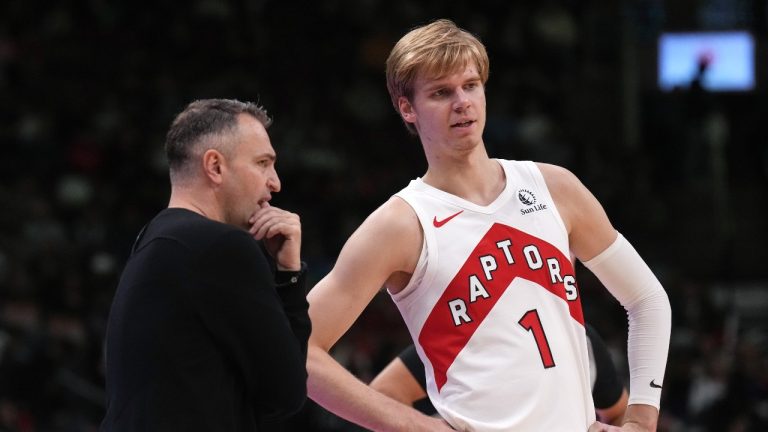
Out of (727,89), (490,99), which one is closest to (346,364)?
(490,99)

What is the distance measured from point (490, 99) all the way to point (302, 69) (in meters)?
2.42

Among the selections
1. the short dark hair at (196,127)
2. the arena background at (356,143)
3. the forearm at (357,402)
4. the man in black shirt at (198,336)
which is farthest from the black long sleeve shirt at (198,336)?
the arena background at (356,143)

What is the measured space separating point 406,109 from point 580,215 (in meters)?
0.70

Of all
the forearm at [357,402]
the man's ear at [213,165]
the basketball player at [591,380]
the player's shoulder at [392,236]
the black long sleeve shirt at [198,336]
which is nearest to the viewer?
the black long sleeve shirt at [198,336]

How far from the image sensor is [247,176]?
3303 millimetres

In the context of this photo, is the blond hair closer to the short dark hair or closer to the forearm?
the short dark hair

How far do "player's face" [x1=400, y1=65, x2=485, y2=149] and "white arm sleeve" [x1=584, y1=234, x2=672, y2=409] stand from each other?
25.0 inches

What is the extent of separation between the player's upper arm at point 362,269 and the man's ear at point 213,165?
0.67m

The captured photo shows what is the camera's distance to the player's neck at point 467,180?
3914 mm

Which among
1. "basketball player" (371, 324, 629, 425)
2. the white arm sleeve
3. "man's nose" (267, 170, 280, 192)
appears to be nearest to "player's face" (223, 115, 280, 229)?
"man's nose" (267, 170, 280, 192)

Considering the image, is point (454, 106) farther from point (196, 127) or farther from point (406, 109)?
point (196, 127)

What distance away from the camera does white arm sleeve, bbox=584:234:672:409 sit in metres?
3.98

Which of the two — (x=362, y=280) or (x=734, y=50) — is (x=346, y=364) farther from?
(x=734, y=50)

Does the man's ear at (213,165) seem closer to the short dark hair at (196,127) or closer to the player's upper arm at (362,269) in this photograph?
the short dark hair at (196,127)
